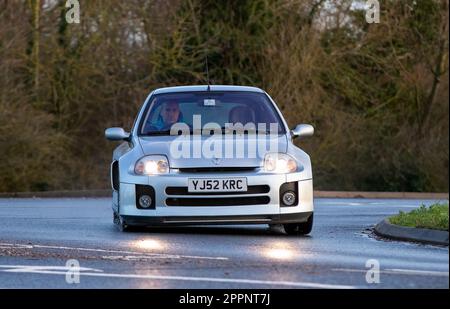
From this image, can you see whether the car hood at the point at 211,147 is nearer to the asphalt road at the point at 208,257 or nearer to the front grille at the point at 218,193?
the front grille at the point at 218,193

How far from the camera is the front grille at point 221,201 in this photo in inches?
564

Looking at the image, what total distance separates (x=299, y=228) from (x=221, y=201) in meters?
1.29

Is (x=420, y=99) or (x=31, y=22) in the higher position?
(x=31, y=22)

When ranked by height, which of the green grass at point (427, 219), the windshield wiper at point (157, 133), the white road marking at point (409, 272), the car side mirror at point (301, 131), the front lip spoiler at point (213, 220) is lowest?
the green grass at point (427, 219)

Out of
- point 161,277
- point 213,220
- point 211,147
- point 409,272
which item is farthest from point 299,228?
point 161,277

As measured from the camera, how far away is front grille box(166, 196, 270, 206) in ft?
47.0

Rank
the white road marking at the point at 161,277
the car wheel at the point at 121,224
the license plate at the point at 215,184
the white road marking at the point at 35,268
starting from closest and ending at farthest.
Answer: the white road marking at the point at 161,277, the white road marking at the point at 35,268, the license plate at the point at 215,184, the car wheel at the point at 121,224

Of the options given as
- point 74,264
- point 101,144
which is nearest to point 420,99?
point 101,144

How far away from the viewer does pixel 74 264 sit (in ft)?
37.7

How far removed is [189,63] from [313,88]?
3.63 metres

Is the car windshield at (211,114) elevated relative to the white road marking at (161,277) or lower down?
elevated

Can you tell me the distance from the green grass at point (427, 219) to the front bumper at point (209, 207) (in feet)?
4.71

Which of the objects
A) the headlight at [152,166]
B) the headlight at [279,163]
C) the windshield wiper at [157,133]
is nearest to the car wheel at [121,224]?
the headlight at [152,166]
